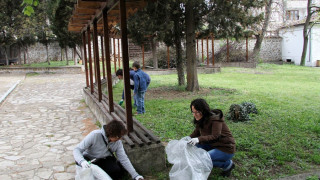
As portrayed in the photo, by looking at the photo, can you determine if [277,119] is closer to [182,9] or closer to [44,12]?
[182,9]

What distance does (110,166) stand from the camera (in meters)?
3.66

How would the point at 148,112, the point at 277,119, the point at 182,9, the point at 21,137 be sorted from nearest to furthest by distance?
the point at 21,137 < the point at 277,119 < the point at 148,112 < the point at 182,9

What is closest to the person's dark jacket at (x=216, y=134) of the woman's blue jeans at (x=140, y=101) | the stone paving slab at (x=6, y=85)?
the woman's blue jeans at (x=140, y=101)

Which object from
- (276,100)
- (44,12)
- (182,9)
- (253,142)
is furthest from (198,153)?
(44,12)

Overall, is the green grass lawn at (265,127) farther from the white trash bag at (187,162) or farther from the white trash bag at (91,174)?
the white trash bag at (91,174)

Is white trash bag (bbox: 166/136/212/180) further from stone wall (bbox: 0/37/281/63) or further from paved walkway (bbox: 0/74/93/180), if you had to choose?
stone wall (bbox: 0/37/281/63)

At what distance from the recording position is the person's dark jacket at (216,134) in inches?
141

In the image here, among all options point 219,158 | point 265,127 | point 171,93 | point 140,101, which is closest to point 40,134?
point 140,101

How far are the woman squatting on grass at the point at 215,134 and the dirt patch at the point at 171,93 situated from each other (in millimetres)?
6000

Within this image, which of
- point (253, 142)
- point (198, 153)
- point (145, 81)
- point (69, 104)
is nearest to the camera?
point (198, 153)

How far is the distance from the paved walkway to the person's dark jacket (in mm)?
1897

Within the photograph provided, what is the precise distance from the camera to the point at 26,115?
7949 mm

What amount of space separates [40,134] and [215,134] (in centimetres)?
409

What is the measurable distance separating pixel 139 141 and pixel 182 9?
25.0ft
